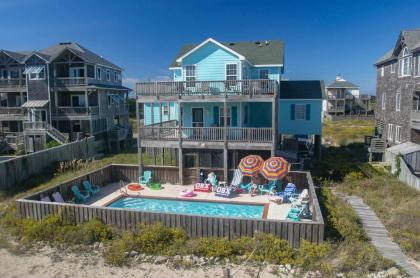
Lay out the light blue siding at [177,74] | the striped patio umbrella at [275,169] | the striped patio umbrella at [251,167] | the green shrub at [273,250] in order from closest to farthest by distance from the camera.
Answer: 1. the green shrub at [273,250]
2. the striped patio umbrella at [275,169]
3. the striped patio umbrella at [251,167]
4. the light blue siding at [177,74]

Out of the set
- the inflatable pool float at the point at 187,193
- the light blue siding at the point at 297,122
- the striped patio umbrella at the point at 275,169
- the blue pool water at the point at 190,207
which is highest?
the light blue siding at the point at 297,122

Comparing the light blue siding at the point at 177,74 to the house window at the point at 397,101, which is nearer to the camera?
the house window at the point at 397,101

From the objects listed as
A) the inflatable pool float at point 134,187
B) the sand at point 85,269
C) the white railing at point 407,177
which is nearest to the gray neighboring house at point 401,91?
the white railing at point 407,177

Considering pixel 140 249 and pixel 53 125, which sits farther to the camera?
pixel 53 125

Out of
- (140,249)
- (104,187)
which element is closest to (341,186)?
(140,249)

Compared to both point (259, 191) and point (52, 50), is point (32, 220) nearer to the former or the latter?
point (259, 191)

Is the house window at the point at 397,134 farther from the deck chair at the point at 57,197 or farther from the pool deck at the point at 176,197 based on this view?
the deck chair at the point at 57,197
